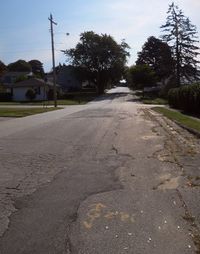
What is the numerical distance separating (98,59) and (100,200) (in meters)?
106

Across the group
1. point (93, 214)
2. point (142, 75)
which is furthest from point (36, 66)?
point (93, 214)

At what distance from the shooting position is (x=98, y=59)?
112 m

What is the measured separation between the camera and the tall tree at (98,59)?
370ft

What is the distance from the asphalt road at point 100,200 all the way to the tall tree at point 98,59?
3905 inches

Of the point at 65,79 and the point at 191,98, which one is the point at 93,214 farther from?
the point at 65,79

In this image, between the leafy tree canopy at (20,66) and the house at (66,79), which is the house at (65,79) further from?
the leafy tree canopy at (20,66)

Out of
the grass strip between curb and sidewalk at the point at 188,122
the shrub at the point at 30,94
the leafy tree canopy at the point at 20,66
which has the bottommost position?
the shrub at the point at 30,94

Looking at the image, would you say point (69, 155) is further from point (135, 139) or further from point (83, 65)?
point (83, 65)

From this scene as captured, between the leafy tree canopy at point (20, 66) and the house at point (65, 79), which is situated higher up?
the leafy tree canopy at point (20, 66)

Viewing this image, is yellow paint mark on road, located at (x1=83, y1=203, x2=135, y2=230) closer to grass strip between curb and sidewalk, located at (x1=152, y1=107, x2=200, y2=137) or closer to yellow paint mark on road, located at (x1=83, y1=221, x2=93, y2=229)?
yellow paint mark on road, located at (x1=83, y1=221, x2=93, y2=229)

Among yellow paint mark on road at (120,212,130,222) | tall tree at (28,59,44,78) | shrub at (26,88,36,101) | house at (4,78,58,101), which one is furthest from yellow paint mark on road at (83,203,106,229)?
tall tree at (28,59,44,78)

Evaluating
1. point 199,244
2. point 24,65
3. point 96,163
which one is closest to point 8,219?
point 199,244

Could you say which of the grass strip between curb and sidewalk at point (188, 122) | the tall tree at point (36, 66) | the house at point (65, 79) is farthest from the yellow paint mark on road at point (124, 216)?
the tall tree at point (36, 66)

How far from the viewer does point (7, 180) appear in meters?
9.53
